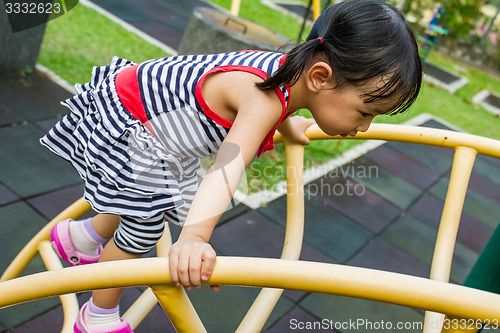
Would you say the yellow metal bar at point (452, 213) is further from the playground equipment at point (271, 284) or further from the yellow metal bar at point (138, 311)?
the yellow metal bar at point (138, 311)

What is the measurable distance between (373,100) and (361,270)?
49 cm

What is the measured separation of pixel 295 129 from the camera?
145 cm

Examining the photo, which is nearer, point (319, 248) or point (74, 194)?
point (74, 194)

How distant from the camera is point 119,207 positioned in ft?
4.27

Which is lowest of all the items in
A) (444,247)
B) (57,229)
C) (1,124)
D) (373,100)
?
(1,124)

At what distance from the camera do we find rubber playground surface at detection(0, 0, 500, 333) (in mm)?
2000

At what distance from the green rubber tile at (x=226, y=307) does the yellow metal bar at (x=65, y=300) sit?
0.59 m

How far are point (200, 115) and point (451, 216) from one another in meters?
0.70

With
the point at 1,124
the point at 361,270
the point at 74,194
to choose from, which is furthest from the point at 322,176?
the point at 361,270

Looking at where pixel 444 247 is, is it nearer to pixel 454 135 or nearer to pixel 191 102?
pixel 454 135

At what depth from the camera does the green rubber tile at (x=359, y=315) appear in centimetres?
211

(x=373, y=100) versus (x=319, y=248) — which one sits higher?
(x=373, y=100)
